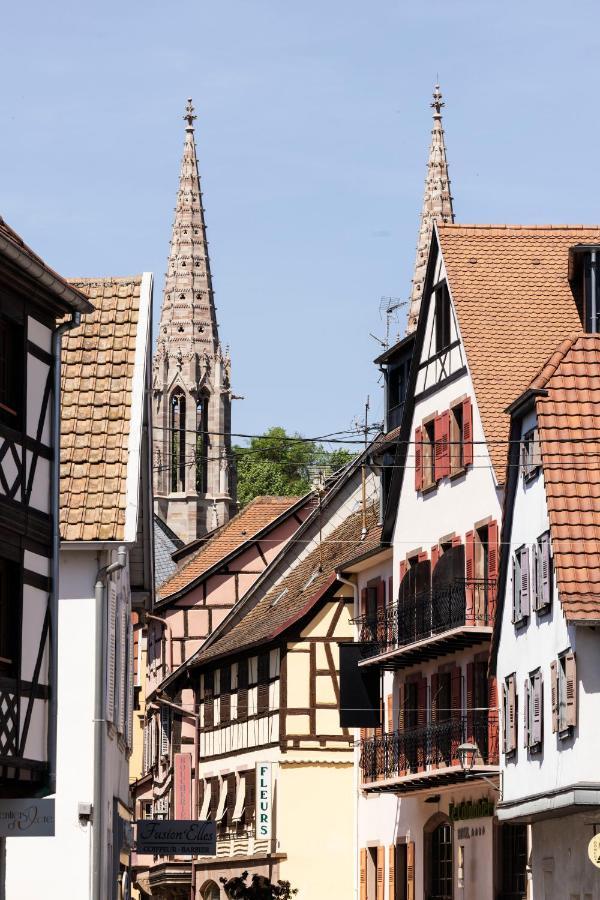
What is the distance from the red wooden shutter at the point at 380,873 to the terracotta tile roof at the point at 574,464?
18.5 meters

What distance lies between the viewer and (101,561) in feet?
97.1

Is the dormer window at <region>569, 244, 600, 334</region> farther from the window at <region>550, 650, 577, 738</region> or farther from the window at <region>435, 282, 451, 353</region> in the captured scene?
the window at <region>550, 650, 577, 738</region>

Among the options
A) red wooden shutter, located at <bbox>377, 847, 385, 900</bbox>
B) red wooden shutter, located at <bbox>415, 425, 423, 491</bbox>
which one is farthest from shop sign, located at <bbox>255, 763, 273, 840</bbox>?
red wooden shutter, located at <bbox>415, 425, 423, 491</bbox>

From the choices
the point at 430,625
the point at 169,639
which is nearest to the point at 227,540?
the point at 169,639

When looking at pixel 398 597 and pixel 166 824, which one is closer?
pixel 166 824

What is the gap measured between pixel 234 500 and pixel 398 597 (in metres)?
84.0

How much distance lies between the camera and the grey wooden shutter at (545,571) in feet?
105

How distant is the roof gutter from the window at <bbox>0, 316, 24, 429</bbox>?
640mm

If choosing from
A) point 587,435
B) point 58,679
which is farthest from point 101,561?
point 587,435

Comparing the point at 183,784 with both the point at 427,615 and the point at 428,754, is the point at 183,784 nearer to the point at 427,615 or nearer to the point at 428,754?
the point at 428,754

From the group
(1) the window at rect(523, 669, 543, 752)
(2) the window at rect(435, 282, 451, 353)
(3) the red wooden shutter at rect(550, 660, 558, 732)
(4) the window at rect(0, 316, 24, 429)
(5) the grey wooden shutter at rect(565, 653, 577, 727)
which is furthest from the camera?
(2) the window at rect(435, 282, 451, 353)

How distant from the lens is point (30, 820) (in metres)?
25.5

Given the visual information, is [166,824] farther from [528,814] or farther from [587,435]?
[587,435]

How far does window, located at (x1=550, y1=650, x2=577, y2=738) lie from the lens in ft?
99.3
